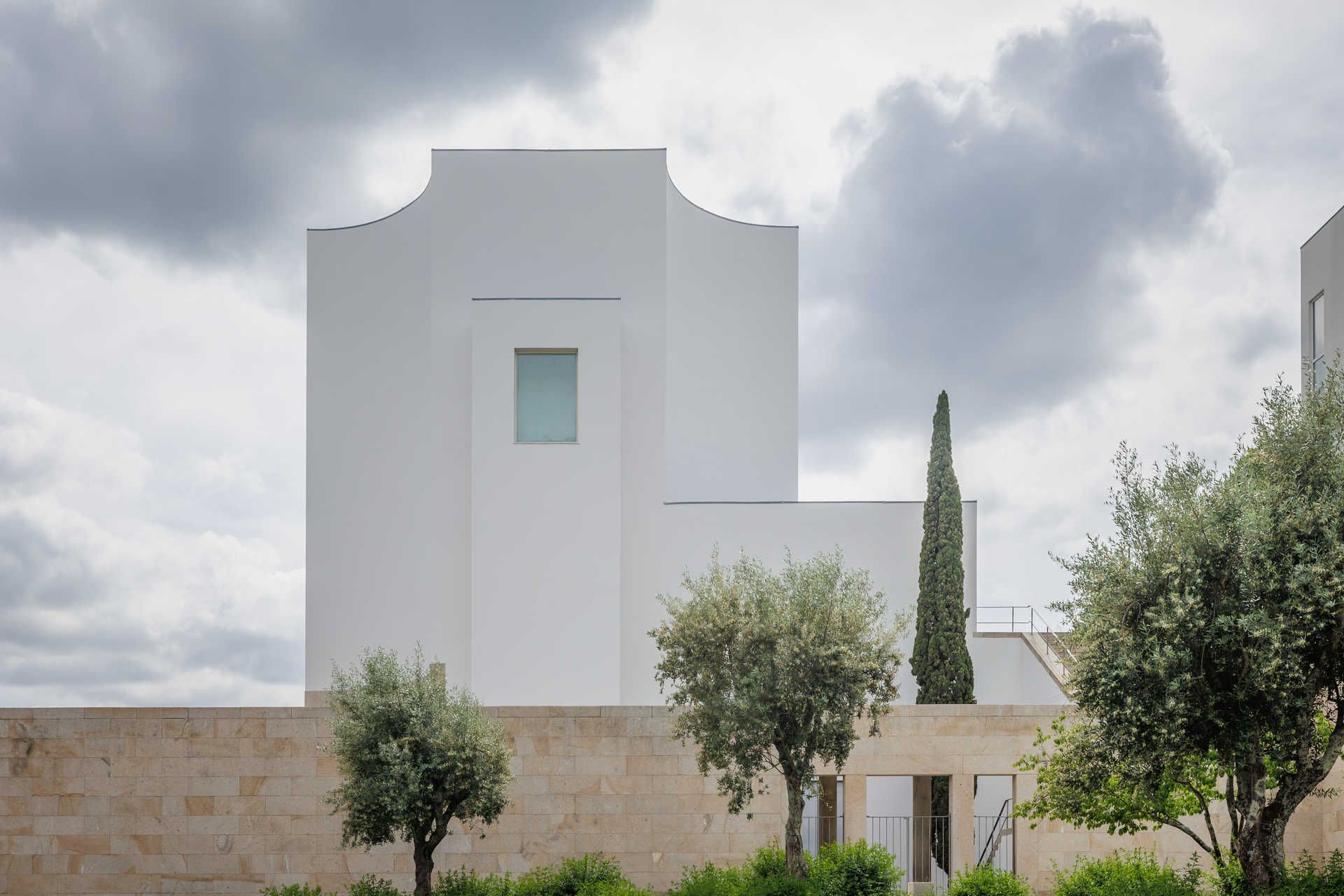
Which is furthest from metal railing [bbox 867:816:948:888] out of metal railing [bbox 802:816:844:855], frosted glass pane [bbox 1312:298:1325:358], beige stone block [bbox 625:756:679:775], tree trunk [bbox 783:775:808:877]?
frosted glass pane [bbox 1312:298:1325:358]

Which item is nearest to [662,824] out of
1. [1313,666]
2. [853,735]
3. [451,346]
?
[853,735]

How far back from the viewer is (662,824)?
72.7 ft

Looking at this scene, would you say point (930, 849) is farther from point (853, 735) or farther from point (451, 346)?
point (451, 346)

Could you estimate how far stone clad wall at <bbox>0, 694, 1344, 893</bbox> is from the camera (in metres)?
22.1

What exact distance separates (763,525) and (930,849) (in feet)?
29.0

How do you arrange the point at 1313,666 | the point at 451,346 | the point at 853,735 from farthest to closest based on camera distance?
the point at 451,346 < the point at 853,735 < the point at 1313,666

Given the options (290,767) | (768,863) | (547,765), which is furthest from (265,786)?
(768,863)

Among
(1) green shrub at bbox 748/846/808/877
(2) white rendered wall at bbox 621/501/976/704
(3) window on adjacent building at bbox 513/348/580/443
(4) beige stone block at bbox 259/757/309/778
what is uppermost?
(3) window on adjacent building at bbox 513/348/580/443

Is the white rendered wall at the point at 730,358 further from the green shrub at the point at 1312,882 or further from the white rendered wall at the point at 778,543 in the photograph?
the green shrub at the point at 1312,882

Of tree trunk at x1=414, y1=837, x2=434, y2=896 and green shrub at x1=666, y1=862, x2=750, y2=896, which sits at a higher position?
tree trunk at x1=414, y1=837, x2=434, y2=896

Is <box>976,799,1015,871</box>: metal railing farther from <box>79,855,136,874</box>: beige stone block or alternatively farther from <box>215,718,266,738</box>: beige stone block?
<box>79,855,136,874</box>: beige stone block

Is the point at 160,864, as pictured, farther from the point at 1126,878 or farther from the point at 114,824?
the point at 1126,878

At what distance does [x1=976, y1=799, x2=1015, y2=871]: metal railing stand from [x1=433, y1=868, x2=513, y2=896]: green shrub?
29.8ft

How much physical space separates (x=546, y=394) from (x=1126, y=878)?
16298 millimetres
